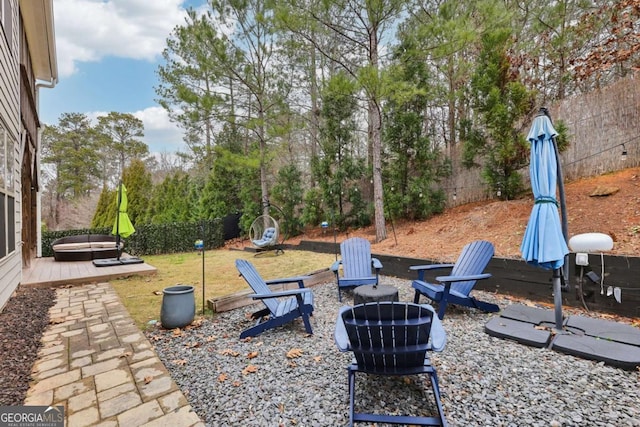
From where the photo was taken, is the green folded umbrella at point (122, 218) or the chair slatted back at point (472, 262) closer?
the chair slatted back at point (472, 262)

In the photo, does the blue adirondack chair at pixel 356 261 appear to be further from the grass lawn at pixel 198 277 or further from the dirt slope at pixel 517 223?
the grass lawn at pixel 198 277

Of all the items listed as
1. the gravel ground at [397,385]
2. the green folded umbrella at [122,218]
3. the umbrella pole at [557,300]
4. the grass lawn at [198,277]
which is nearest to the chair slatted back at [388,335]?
the gravel ground at [397,385]

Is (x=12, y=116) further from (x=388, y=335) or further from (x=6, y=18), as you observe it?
(x=388, y=335)

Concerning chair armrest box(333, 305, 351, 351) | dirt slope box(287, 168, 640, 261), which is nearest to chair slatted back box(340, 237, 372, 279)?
dirt slope box(287, 168, 640, 261)

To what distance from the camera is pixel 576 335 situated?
2.65 meters

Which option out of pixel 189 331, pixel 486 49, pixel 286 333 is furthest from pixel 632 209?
pixel 189 331

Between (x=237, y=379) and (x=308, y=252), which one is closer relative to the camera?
(x=237, y=379)

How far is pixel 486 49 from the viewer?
20.9ft

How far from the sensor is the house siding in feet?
11.7

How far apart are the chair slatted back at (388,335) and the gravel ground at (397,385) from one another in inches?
10.4

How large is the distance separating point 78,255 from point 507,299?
874 centimetres

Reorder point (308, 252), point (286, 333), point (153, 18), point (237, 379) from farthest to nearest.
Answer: point (153, 18), point (308, 252), point (286, 333), point (237, 379)

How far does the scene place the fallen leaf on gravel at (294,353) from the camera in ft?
8.37

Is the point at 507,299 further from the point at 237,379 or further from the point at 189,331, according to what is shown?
the point at 189,331
